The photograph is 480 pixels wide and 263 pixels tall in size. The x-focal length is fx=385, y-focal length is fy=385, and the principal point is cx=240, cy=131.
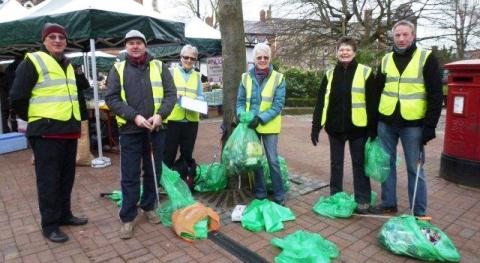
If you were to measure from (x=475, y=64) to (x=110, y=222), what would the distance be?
4.49 metres

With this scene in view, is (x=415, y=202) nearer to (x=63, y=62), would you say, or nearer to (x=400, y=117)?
(x=400, y=117)

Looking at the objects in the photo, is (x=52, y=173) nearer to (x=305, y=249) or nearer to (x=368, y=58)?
(x=305, y=249)

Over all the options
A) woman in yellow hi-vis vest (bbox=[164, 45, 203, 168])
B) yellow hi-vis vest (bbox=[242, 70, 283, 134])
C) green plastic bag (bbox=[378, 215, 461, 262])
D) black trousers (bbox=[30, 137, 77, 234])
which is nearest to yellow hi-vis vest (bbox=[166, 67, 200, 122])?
woman in yellow hi-vis vest (bbox=[164, 45, 203, 168])

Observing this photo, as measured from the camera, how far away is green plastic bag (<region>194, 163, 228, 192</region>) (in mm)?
4637

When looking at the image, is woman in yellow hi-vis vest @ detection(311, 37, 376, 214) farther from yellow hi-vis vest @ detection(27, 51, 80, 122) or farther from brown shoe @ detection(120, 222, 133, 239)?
yellow hi-vis vest @ detection(27, 51, 80, 122)

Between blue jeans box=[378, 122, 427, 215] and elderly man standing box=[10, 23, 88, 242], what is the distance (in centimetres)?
296

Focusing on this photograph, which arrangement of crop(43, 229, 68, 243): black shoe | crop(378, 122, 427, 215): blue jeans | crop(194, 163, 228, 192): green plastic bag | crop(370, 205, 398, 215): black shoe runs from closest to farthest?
1. crop(43, 229, 68, 243): black shoe
2. crop(378, 122, 427, 215): blue jeans
3. crop(370, 205, 398, 215): black shoe
4. crop(194, 163, 228, 192): green plastic bag

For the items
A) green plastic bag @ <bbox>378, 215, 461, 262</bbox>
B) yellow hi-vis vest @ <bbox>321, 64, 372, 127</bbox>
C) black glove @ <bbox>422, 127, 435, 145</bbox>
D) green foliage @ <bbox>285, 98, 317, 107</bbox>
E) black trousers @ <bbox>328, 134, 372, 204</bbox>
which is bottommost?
green foliage @ <bbox>285, 98, 317, 107</bbox>

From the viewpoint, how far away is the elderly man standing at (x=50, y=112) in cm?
329

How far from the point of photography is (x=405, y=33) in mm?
3426

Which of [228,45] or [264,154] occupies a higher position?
[228,45]

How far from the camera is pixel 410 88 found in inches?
138

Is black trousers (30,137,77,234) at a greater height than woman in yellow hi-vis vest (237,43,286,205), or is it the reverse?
woman in yellow hi-vis vest (237,43,286,205)

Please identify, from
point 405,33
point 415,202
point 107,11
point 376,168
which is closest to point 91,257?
point 376,168
